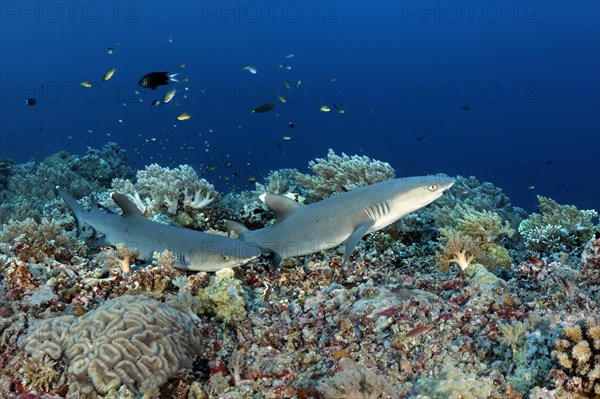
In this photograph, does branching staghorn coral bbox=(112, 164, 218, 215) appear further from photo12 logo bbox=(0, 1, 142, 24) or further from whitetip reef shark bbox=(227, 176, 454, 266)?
photo12 logo bbox=(0, 1, 142, 24)

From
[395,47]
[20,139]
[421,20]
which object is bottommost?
[20,139]

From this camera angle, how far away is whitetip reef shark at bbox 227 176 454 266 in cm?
555

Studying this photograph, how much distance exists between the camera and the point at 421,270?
20.2 ft

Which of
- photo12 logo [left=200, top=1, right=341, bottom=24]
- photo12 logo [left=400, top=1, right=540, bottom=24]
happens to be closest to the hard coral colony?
photo12 logo [left=400, top=1, right=540, bottom=24]

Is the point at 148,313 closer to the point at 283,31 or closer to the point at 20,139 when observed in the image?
the point at 20,139

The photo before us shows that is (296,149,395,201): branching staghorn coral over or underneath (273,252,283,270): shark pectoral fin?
over

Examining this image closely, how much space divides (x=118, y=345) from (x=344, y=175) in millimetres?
5392

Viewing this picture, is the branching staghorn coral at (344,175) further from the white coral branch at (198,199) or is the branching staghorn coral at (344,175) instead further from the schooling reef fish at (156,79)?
the schooling reef fish at (156,79)

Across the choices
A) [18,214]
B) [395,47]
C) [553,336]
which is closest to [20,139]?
[395,47]

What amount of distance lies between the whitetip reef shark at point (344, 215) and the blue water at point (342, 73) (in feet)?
491

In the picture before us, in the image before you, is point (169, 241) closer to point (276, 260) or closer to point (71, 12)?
point (276, 260)

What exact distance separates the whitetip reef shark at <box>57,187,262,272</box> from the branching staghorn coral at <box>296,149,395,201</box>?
2900mm

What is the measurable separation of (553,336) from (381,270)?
2775mm

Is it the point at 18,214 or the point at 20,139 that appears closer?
the point at 18,214
